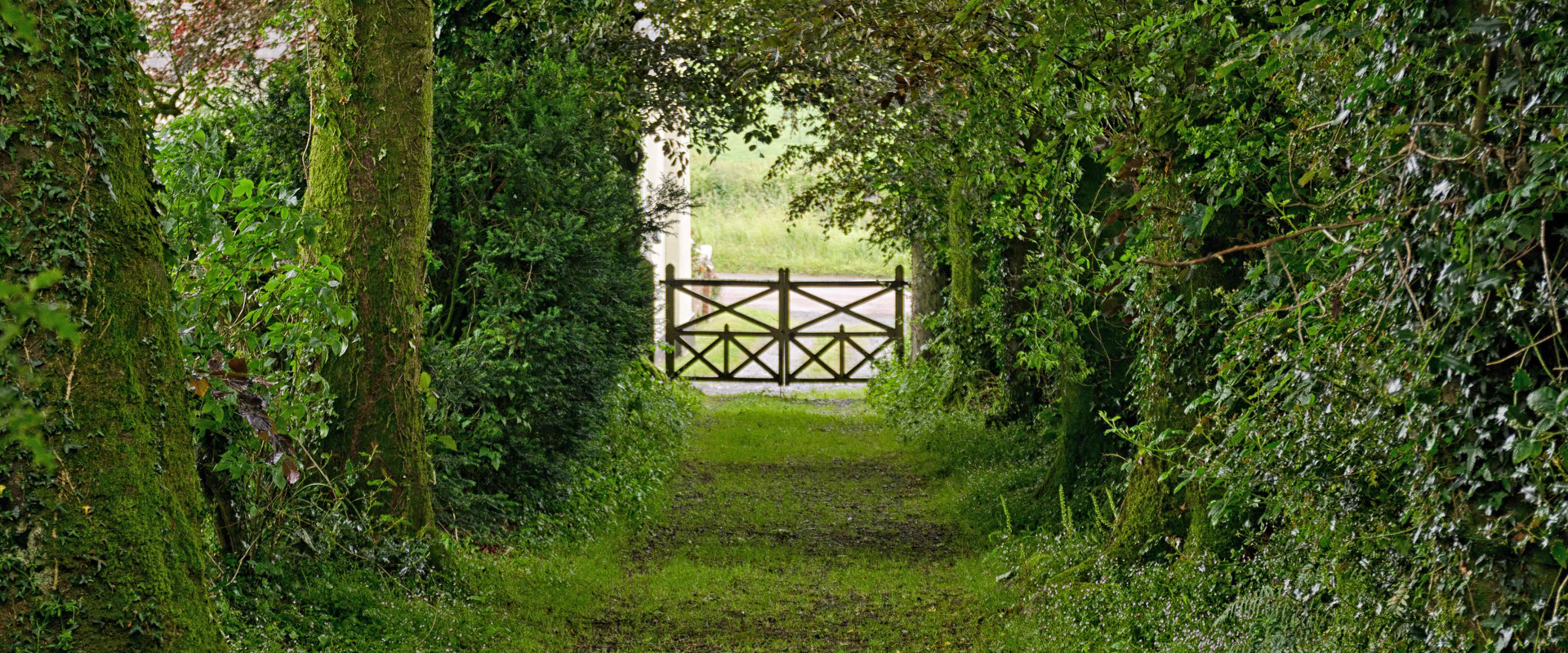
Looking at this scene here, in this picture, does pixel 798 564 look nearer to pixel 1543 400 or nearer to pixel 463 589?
pixel 463 589

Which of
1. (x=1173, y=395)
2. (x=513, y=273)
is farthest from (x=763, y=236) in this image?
(x=1173, y=395)

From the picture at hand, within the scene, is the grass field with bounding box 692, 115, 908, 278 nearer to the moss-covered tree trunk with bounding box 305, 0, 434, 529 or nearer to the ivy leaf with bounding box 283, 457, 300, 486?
the moss-covered tree trunk with bounding box 305, 0, 434, 529

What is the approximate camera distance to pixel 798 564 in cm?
730

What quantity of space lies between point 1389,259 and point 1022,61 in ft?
12.5

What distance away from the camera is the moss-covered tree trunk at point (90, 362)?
2.92 meters

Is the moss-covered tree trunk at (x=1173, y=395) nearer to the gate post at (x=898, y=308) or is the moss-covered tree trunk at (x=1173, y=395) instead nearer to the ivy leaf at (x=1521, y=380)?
the ivy leaf at (x=1521, y=380)

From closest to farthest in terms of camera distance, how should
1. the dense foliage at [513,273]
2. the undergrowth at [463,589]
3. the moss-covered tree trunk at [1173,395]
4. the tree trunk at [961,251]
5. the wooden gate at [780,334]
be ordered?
the undergrowth at [463,589] → the moss-covered tree trunk at [1173,395] → the dense foliage at [513,273] → the tree trunk at [961,251] → the wooden gate at [780,334]

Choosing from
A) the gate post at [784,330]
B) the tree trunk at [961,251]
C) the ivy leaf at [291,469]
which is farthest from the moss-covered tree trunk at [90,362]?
the gate post at [784,330]

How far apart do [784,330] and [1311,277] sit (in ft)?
45.9

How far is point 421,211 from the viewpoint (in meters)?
5.75

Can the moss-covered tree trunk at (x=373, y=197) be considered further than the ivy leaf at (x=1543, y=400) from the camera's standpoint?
Yes

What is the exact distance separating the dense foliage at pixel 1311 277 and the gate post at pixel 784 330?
968 cm

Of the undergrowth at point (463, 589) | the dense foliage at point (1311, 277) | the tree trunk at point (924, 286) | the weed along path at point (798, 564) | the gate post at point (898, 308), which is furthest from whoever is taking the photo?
the gate post at point (898, 308)

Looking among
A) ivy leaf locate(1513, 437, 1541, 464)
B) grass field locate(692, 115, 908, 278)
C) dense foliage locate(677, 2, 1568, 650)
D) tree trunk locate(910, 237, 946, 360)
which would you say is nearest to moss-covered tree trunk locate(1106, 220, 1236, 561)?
dense foliage locate(677, 2, 1568, 650)
